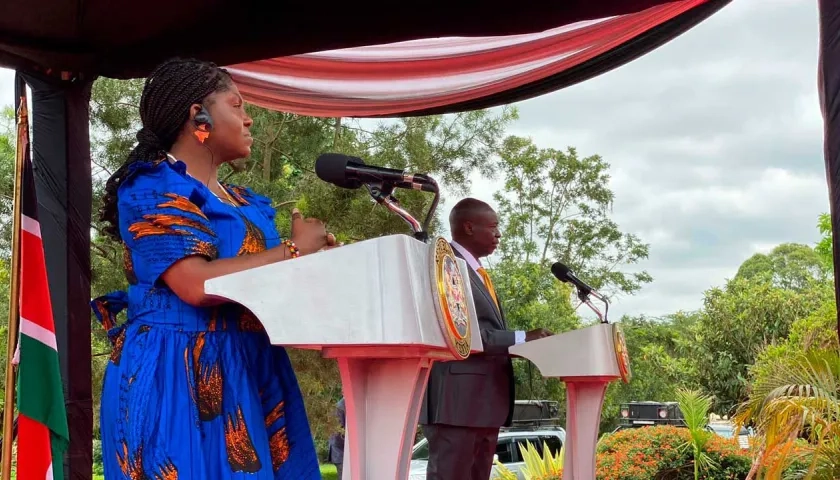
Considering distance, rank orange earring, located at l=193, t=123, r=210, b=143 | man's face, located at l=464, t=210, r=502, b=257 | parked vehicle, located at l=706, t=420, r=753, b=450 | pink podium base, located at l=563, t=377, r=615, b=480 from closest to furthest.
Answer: orange earring, located at l=193, t=123, r=210, b=143
pink podium base, located at l=563, t=377, r=615, b=480
man's face, located at l=464, t=210, r=502, b=257
parked vehicle, located at l=706, t=420, r=753, b=450

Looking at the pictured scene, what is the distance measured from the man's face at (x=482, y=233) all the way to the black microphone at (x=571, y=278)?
13.8 inches

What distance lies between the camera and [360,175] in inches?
79.9

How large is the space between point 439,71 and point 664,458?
3580mm

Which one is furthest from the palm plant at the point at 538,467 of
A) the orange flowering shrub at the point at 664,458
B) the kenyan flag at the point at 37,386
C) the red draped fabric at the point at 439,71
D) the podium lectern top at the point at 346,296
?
the podium lectern top at the point at 346,296

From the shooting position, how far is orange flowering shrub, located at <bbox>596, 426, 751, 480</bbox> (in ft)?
20.5

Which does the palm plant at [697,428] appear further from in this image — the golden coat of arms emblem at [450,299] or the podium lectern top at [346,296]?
the podium lectern top at [346,296]

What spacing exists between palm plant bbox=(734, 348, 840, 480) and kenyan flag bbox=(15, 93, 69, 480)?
3.85m

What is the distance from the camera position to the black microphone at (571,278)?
4.07 metres

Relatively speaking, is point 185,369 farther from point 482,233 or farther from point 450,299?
point 482,233

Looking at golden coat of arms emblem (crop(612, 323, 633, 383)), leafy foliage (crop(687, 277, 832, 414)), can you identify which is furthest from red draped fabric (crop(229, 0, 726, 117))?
leafy foliage (crop(687, 277, 832, 414))

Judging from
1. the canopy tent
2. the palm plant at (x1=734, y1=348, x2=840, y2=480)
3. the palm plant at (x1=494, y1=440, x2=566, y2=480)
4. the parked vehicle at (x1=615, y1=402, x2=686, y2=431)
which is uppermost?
the canopy tent

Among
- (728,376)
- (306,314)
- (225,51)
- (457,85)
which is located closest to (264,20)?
(225,51)

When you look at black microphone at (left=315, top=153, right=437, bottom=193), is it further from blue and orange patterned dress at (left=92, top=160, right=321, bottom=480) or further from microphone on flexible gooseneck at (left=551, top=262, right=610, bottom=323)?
microphone on flexible gooseneck at (left=551, top=262, right=610, bottom=323)

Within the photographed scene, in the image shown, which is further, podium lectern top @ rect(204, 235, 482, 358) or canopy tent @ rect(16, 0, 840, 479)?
canopy tent @ rect(16, 0, 840, 479)
